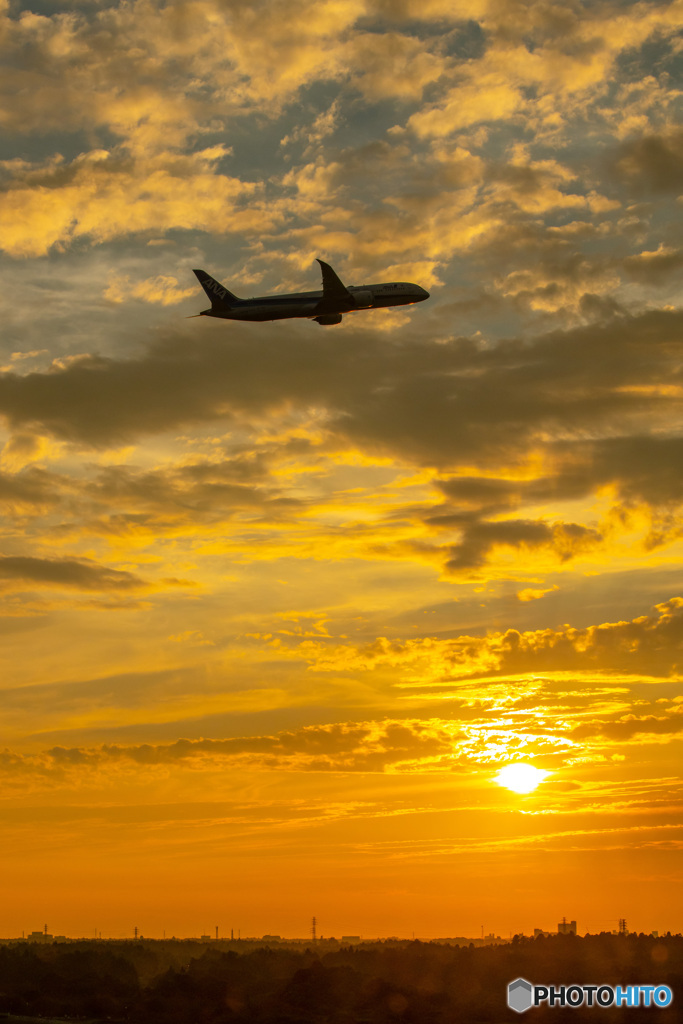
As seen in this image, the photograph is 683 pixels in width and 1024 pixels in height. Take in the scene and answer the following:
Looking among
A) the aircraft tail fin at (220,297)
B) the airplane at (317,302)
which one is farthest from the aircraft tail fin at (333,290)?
the aircraft tail fin at (220,297)

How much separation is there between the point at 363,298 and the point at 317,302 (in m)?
9.91

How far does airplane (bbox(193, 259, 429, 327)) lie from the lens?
174m

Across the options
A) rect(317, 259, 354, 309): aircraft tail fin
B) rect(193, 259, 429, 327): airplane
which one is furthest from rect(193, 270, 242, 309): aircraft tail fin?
rect(317, 259, 354, 309): aircraft tail fin

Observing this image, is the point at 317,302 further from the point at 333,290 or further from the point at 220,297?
the point at 220,297

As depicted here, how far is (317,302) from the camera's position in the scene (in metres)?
175

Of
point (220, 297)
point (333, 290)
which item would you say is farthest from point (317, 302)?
point (220, 297)

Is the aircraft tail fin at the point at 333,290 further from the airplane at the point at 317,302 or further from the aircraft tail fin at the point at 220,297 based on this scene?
the aircraft tail fin at the point at 220,297

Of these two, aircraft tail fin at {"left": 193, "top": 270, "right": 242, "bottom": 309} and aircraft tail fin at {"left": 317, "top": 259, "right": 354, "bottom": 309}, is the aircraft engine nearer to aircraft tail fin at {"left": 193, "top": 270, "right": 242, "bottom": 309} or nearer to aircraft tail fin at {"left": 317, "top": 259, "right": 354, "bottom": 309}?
aircraft tail fin at {"left": 317, "top": 259, "right": 354, "bottom": 309}

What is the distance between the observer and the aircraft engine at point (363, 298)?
179625 millimetres

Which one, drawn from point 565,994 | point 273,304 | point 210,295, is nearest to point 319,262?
point 273,304

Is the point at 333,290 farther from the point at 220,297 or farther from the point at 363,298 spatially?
the point at 220,297

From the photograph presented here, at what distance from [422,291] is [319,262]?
127 ft

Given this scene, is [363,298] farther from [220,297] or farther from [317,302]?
[220,297]

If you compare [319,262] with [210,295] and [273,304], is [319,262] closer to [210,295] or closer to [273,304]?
[273,304]
